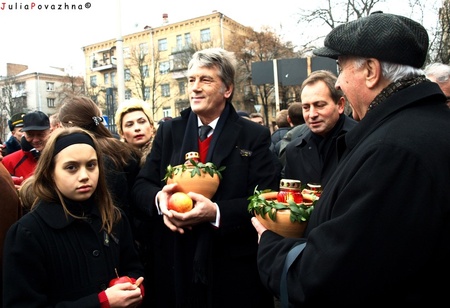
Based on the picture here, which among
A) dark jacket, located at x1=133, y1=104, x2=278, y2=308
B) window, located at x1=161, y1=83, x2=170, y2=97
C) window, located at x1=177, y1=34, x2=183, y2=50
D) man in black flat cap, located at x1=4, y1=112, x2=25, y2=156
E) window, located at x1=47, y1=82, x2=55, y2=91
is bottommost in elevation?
dark jacket, located at x1=133, y1=104, x2=278, y2=308

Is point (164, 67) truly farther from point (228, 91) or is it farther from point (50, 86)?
point (228, 91)

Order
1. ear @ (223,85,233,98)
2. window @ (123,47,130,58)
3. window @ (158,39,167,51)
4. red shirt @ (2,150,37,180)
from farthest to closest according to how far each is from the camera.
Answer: window @ (158,39,167,51), window @ (123,47,130,58), red shirt @ (2,150,37,180), ear @ (223,85,233,98)

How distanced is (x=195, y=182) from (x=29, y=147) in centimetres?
314

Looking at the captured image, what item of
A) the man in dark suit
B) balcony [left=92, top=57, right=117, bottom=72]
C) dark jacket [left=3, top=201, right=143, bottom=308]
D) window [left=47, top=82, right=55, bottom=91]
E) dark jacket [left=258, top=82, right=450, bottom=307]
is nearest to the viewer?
dark jacket [left=258, top=82, right=450, bottom=307]

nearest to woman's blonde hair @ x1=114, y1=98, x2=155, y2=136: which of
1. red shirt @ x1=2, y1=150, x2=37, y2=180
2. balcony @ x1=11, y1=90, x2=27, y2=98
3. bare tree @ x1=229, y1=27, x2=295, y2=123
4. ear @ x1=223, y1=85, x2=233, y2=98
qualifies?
red shirt @ x1=2, y1=150, x2=37, y2=180

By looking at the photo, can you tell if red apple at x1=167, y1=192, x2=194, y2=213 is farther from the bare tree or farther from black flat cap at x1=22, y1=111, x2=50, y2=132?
the bare tree

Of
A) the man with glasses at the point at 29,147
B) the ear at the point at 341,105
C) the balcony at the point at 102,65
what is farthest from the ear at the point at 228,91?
the balcony at the point at 102,65

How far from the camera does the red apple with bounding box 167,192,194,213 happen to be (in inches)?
85.2

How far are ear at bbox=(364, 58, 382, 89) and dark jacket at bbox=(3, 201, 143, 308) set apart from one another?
1.63 meters

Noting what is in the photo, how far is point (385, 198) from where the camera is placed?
120cm

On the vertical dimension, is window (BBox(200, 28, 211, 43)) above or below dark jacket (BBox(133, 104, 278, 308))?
above

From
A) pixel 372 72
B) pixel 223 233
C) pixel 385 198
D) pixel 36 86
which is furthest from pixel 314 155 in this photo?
pixel 36 86

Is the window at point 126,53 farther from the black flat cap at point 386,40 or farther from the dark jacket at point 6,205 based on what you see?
the black flat cap at point 386,40

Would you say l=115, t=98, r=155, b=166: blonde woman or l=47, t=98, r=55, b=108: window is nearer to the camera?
l=115, t=98, r=155, b=166: blonde woman
